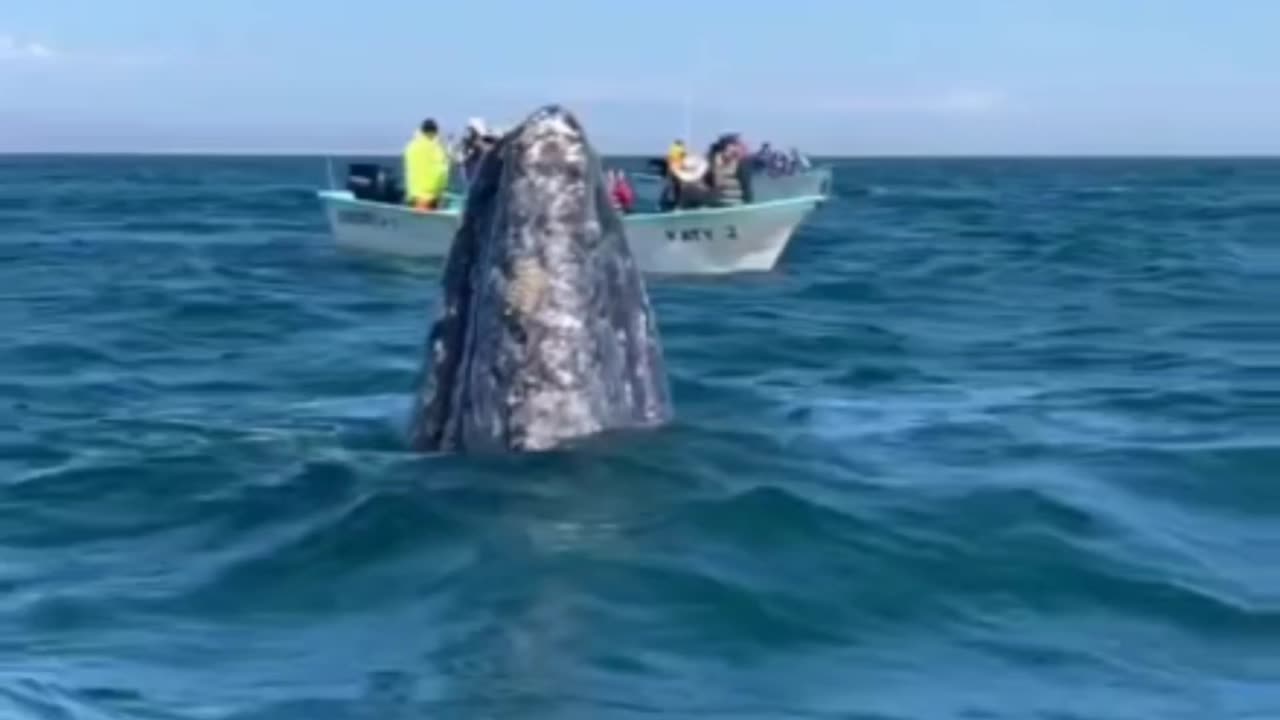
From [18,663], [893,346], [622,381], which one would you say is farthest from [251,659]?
[893,346]

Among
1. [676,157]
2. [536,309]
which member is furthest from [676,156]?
[536,309]

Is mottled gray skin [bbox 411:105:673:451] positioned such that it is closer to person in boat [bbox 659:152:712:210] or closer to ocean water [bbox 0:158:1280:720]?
ocean water [bbox 0:158:1280:720]

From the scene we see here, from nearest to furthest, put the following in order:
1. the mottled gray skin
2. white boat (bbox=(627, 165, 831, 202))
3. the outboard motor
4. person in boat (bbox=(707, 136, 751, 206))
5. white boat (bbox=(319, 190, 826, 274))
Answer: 1. the mottled gray skin
2. white boat (bbox=(319, 190, 826, 274))
3. person in boat (bbox=(707, 136, 751, 206))
4. the outboard motor
5. white boat (bbox=(627, 165, 831, 202))

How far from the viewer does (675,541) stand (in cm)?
1064

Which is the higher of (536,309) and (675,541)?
(536,309)

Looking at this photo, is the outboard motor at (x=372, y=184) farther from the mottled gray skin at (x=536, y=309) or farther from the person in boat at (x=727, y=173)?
the mottled gray skin at (x=536, y=309)

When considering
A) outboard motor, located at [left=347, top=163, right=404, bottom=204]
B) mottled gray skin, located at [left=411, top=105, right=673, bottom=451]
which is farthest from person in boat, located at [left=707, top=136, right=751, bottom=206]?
mottled gray skin, located at [left=411, top=105, right=673, bottom=451]

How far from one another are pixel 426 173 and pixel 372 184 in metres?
2.82

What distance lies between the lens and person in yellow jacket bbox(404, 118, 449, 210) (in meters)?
33.3

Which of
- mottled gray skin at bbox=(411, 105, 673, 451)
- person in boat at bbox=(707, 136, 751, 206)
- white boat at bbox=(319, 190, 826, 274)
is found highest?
mottled gray skin at bbox=(411, 105, 673, 451)

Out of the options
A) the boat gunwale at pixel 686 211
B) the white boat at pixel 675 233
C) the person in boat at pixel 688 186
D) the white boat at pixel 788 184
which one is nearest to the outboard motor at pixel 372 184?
the white boat at pixel 675 233

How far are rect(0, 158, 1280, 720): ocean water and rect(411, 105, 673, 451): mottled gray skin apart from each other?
19cm

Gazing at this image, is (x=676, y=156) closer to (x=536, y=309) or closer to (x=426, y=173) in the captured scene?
(x=426, y=173)

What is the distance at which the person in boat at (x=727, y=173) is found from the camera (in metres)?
34.1
